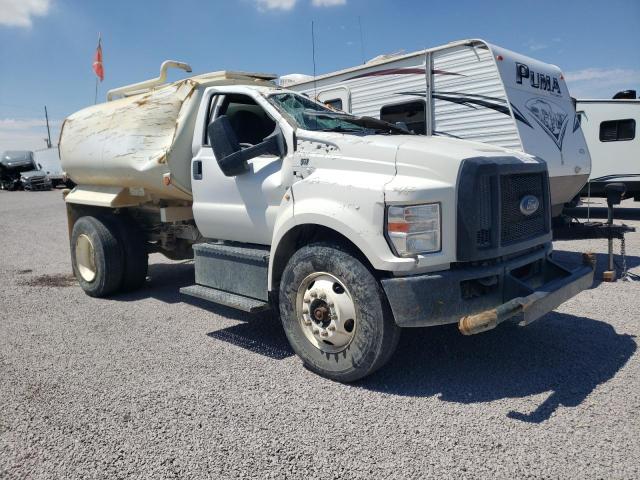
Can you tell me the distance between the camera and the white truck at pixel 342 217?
11.4 ft

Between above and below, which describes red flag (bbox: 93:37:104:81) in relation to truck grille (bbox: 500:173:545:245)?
above

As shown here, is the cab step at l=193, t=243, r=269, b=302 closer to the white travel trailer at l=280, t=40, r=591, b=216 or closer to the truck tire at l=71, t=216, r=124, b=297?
the truck tire at l=71, t=216, r=124, b=297

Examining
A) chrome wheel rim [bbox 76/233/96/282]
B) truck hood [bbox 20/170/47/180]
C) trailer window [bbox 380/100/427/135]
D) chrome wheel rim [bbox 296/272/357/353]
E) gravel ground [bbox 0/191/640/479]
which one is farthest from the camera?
truck hood [bbox 20/170/47/180]

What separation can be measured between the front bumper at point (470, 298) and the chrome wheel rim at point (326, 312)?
1.37ft

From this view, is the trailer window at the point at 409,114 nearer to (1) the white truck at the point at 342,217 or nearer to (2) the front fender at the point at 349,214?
(1) the white truck at the point at 342,217

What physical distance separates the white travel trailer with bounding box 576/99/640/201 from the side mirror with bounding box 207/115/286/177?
1048 cm

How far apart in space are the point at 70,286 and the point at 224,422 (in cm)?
512

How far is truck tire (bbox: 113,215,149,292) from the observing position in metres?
6.61

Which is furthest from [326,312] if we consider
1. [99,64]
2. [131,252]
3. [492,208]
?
[99,64]

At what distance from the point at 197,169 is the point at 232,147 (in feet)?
2.89

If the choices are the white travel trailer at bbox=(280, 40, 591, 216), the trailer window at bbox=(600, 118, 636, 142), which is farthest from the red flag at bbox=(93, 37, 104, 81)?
the trailer window at bbox=(600, 118, 636, 142)

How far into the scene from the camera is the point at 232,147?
4.50 m

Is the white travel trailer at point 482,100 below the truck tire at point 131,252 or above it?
above

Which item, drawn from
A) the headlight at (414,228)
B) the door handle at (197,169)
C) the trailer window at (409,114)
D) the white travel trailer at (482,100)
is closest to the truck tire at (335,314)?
the headlight at (414,228)
